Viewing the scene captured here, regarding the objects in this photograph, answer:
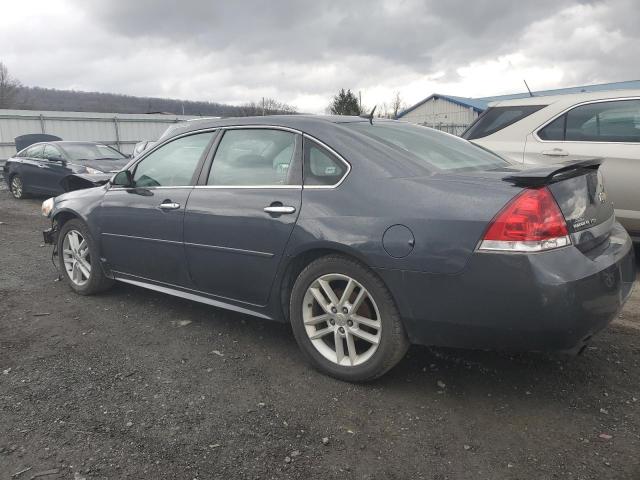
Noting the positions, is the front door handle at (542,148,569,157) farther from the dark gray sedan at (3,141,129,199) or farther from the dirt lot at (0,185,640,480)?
the dark gray sedan at (3,141,129,199)

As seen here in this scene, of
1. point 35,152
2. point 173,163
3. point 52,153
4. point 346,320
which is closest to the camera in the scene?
point 346,320

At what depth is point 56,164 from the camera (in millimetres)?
11609

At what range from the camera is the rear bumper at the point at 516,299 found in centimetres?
241

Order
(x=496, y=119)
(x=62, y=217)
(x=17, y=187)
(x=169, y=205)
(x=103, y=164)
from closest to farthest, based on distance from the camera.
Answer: (x=169, y=205), (x=62, y=217), (x=496, y=119), (x=103, y=164), (x=17, y=187)

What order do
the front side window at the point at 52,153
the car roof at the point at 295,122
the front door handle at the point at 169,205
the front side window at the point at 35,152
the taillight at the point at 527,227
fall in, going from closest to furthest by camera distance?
the taillight at the point at 527,227 < the car roof at the point at 295,122 < the front door handle at the point at 169,205 < the front side window at the point at 52,153 < the front side window at the point at 35,152

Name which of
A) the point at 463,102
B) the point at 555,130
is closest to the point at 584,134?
the point at 555,130

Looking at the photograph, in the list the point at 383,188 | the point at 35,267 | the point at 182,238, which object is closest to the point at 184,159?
the point at 182,238

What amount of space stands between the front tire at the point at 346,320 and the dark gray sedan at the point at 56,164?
353 inches

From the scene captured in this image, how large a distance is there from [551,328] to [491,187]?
2.38ft

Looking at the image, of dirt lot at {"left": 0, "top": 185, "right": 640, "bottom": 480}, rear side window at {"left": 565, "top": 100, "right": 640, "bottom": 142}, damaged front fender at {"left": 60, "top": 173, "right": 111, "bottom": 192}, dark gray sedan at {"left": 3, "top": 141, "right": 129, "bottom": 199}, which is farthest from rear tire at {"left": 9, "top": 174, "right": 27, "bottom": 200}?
rear side window at {"left": 565, "top": 100, "right": 640, "bottom": 142}

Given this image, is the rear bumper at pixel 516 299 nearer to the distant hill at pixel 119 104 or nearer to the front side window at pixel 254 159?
the front side window at pixel 254 159

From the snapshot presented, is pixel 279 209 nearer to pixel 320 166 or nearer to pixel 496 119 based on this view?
pixel 320 166

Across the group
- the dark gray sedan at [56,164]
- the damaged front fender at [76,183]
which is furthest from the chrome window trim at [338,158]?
the dark gray sedan at [56,164]

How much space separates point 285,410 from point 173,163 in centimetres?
216
